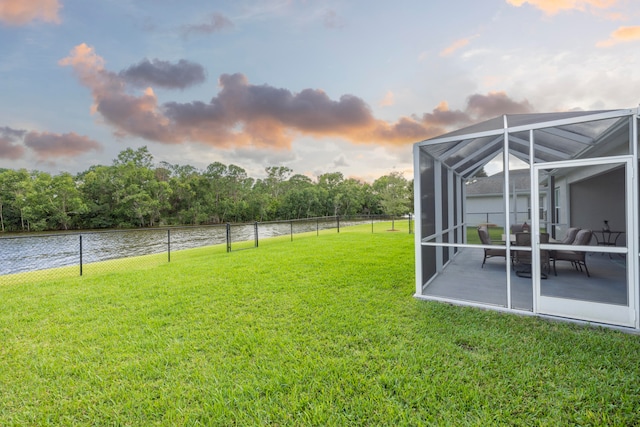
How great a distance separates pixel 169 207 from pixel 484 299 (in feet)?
136

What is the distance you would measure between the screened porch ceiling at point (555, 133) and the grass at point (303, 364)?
252 cm

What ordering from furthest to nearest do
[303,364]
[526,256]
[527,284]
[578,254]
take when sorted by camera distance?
[526,256], [578,254], [527,284], [303,364]

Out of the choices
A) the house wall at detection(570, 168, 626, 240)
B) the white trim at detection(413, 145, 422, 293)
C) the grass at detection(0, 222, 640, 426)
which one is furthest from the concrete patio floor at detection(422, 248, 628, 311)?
the house wall at detection(570, 168, 626, 240)

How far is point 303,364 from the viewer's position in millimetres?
2660

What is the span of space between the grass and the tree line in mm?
20987

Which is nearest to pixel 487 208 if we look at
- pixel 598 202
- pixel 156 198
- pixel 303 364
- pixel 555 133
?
pixel 598 202

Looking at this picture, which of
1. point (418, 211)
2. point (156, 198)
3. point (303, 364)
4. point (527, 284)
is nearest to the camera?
point (303, 364)

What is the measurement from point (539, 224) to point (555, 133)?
141 cm

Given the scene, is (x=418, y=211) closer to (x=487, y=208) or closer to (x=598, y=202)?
(x=598, y=202)

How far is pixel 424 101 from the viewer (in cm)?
1117

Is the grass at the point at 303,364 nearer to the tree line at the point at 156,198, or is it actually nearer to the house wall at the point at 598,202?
the house wall at the point at 598,202

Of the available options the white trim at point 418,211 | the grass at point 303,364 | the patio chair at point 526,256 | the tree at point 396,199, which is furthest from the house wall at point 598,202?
the tree at point 396,199

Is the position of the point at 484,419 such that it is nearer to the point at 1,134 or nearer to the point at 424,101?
the point at 424,101

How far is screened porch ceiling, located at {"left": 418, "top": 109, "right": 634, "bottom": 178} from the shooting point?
3.37m
